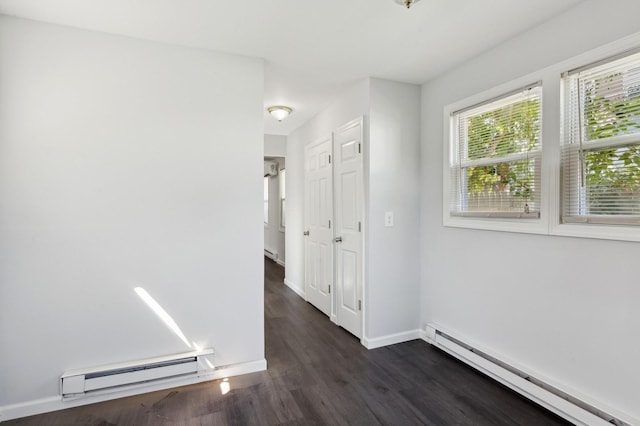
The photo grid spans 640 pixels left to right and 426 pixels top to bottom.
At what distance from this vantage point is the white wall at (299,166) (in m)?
3.41

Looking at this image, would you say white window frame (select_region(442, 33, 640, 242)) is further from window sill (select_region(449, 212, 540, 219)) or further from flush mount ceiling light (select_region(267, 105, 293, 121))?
flush mount ceiling light (select_region(267, 105, 293, 121))

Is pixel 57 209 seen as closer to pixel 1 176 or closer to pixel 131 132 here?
pixel 1 176

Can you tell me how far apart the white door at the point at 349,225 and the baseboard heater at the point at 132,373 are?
1.42 meters

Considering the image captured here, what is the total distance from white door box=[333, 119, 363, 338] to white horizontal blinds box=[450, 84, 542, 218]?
0.85 metres

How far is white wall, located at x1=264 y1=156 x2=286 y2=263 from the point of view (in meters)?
7.04

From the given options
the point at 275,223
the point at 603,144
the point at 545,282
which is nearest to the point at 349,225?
the point at 545,282

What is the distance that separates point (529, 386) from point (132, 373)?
2.59 m

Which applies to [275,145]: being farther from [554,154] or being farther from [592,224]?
[592,224]

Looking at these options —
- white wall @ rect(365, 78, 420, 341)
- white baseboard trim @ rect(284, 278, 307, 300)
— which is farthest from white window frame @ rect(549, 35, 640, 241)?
white baseboard trim @ rect(284, 278, 307, 300)

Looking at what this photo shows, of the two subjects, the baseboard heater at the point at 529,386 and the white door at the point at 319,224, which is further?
the white door at the point at 319,224

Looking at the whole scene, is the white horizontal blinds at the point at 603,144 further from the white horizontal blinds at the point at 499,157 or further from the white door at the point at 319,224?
the white door at the point at 319,224

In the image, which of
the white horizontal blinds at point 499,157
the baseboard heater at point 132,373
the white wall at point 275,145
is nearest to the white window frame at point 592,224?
the white horizontal blinds at point 499,157

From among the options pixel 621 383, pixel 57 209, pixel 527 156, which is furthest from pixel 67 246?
pixel 621 383

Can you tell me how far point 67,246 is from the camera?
214 cm
